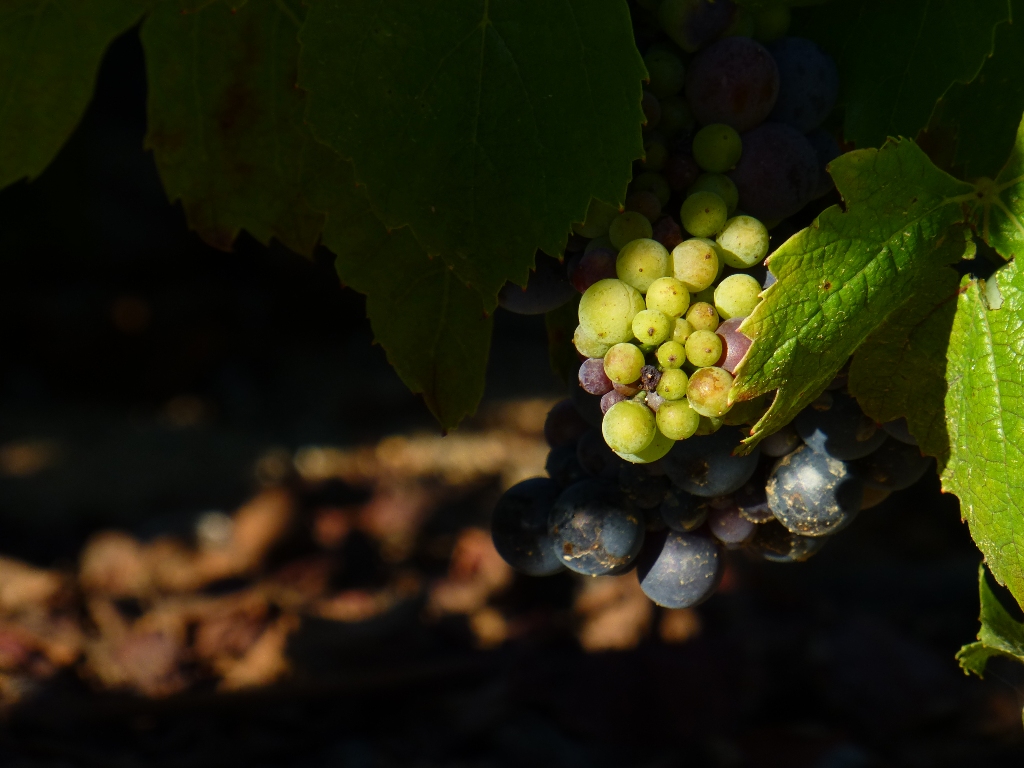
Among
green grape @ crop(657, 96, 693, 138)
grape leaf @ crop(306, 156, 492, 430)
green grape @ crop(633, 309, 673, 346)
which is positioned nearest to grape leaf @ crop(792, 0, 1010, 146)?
green grape @ crop(657, 96, 693, 138)

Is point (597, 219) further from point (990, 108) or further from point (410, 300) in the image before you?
point (990, 108)

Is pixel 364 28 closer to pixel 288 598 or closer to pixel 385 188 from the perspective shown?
pixel 385 188

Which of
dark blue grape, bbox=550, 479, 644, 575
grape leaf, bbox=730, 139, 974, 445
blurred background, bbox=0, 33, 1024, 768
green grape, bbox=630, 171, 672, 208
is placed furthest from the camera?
blurred background, bbox=0, 33, 1024, 768

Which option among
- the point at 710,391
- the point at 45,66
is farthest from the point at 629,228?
the point at 45,66

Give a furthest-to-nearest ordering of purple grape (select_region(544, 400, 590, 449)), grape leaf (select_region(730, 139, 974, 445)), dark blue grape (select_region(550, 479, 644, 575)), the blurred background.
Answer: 1. the blurred background
2. purple grape (select_region(544, 400, 590, 449))
3. dark blue grape (select_region(550, 479, 644, 575))
4. grape leaf (select_region(730, 139, 974, 445))

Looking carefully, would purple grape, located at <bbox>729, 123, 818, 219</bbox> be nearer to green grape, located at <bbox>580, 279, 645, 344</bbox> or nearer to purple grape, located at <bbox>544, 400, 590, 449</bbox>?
green grape, located at <bbox>580, 279, 645, 344</bbox>

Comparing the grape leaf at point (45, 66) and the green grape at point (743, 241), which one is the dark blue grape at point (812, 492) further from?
the grape leaf at point (45, 66)
